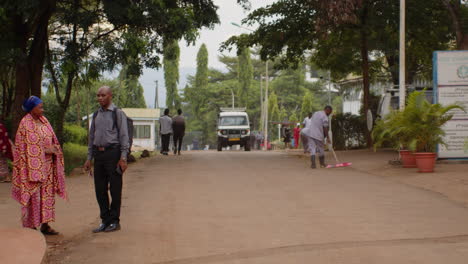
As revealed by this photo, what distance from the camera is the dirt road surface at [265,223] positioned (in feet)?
27.0

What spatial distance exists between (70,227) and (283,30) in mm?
20646

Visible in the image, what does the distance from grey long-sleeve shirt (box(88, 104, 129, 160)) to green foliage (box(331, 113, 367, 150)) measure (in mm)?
24503

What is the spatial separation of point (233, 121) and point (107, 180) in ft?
107

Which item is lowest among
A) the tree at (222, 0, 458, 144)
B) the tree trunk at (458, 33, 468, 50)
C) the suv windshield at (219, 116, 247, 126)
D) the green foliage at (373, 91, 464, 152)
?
the green foliage at (373, 91, 464, 152)

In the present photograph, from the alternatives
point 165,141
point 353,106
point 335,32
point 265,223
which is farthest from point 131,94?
point 265,223

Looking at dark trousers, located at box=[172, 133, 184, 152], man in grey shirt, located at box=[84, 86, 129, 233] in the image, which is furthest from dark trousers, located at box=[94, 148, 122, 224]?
dark trousers, located at box=[172, 133, 184, 152]

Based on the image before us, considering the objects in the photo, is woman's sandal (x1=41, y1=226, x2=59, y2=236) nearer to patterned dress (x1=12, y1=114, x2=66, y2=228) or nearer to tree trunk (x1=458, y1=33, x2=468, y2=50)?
patterned dress (x1=12, y1=114, x2=66, y2=228)

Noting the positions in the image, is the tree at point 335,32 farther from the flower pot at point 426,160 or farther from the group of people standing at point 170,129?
the flower pot at point 426,160

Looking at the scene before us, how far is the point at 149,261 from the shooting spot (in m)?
7.96

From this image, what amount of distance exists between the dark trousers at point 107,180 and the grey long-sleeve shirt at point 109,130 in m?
0.12

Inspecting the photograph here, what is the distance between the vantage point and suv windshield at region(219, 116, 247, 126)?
4269cm

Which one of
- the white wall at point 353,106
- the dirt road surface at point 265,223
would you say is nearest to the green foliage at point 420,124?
the dirt road surface at point 265,223

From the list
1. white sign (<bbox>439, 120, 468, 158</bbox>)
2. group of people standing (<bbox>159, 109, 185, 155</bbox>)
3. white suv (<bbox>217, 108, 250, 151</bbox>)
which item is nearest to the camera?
white sign (<bbox>439, 120, 468, 158</bbox>)

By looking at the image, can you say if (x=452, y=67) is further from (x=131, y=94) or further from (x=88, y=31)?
(x=131, y=94)
